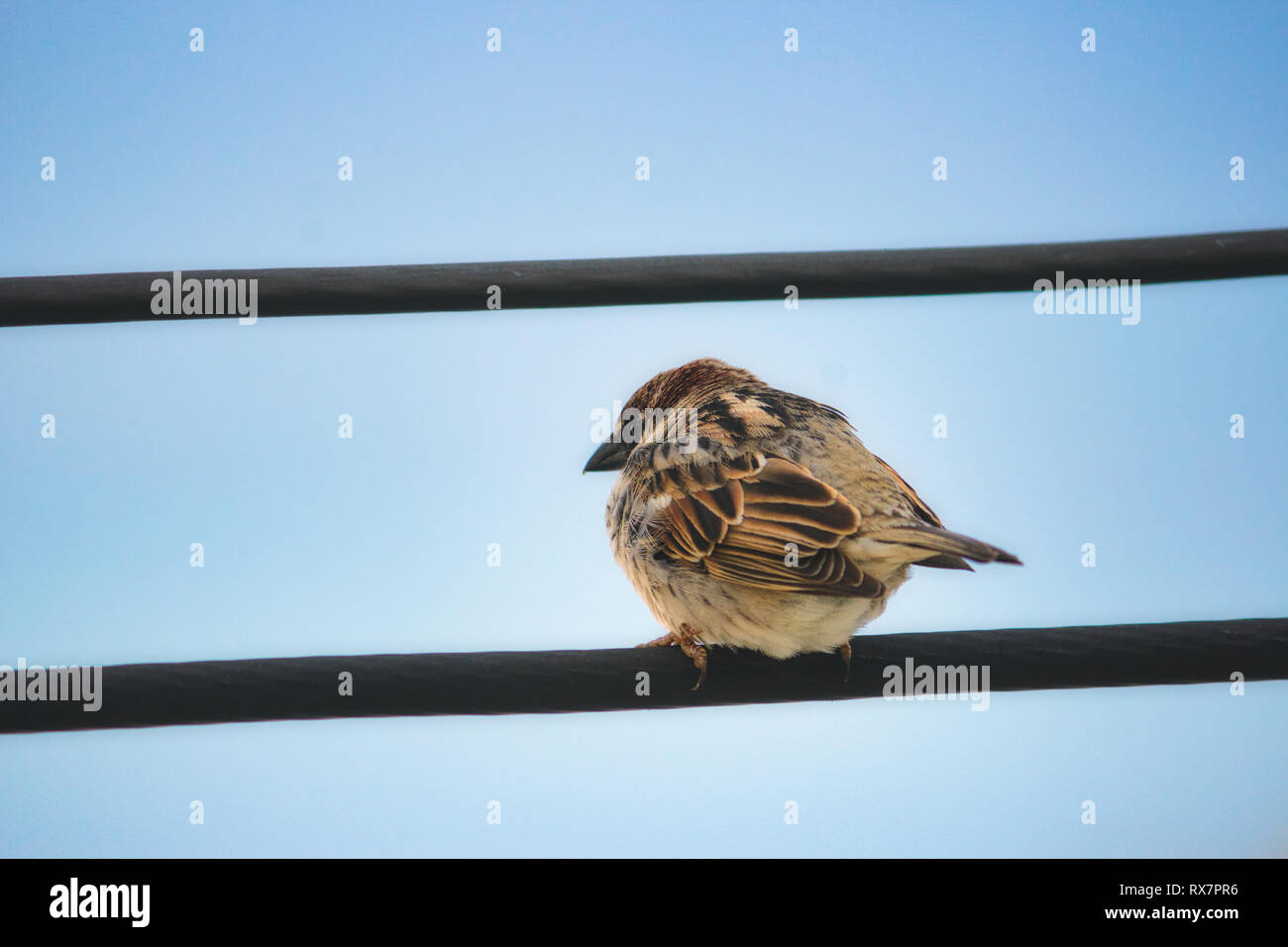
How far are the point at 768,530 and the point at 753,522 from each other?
8cm

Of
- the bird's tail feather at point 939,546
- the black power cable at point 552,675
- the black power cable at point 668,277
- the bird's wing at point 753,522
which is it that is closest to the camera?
the black power cable at point 552,675

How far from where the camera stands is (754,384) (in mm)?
Result: 5500

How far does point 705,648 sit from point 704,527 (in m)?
0.49

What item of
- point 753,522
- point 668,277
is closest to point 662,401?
point 753,522

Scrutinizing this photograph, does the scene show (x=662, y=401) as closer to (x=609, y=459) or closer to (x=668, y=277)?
(x=609, y=459)

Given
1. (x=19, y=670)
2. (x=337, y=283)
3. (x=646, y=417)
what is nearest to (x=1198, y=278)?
(x=337, y=283)

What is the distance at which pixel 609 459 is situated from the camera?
5324 millimetres

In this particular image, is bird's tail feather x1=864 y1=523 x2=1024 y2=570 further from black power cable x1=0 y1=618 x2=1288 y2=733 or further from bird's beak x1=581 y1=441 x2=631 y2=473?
bird's beak x1=581 y1=441 x2=631 y2=473

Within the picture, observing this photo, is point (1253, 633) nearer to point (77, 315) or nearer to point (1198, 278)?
point (1198, 278)

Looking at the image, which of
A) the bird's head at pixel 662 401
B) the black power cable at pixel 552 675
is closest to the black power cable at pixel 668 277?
the black power cable at pixel 552 675

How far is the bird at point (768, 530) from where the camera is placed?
3.69 metres

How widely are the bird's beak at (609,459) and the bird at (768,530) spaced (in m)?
0.30

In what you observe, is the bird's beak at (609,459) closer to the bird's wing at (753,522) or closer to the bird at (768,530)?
the bird at (768,530)

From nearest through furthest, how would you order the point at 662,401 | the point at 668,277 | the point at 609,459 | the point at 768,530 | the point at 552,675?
the point at 552,675 < the point at 668,277 < the point at 768,530 < the point at 609,459 < the point at 662,401
